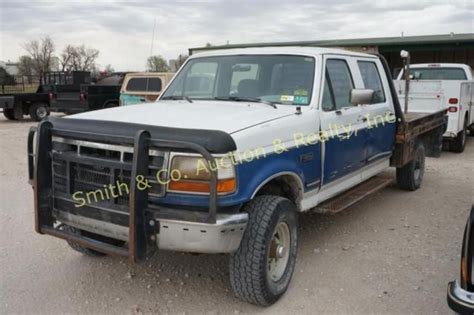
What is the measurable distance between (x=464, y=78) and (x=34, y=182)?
11200 mm

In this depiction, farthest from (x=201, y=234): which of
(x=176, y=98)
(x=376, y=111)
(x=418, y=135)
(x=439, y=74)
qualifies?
(x=439, y=74)

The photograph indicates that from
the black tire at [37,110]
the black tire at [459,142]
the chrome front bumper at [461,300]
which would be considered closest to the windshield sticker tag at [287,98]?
the chrome front bumper at [461,300]

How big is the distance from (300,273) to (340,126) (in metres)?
1.49

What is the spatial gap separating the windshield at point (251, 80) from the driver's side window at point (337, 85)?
0.23m

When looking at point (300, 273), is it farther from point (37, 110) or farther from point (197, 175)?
point (37, 110)

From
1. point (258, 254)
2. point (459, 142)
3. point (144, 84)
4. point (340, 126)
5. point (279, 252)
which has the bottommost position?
point (279, 252)

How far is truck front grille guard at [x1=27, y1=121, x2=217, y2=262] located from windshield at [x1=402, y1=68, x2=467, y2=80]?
10.6 m

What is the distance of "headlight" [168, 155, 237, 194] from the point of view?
3.19m

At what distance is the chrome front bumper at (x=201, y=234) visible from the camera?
3.15 meters

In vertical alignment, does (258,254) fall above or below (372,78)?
below

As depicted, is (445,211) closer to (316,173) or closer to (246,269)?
(316,173)

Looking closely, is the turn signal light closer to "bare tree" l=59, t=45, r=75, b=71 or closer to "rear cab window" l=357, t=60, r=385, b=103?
"rear cab window" l=357, t=60, r=385, b=103

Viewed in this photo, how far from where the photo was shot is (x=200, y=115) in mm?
3908

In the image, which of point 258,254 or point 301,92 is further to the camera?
point 301,92
